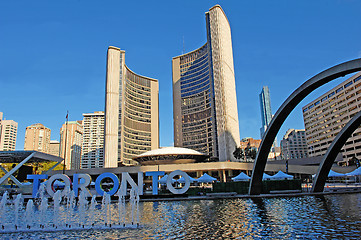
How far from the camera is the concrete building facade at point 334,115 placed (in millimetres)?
93875

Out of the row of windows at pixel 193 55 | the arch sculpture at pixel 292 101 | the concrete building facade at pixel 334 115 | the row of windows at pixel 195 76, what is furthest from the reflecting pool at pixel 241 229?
the row of windows at pixel 193 55

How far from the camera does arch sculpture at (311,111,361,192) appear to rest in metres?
23.4

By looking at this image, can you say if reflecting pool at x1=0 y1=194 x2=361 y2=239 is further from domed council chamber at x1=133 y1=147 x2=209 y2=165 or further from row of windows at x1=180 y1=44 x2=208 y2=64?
row of windows at x1=180 y1=44 x2=208 y2=64

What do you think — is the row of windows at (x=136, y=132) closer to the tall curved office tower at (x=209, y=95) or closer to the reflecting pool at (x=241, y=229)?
the tall curved office tower at (x=209, y=95)

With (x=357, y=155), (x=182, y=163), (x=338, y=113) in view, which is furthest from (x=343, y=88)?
(x=182, y=163)

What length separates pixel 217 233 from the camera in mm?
10836

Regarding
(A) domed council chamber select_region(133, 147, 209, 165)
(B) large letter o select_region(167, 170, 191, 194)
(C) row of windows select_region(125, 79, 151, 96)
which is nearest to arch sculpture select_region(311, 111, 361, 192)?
(B) large letter o select_region(167, 170, 191, 194)

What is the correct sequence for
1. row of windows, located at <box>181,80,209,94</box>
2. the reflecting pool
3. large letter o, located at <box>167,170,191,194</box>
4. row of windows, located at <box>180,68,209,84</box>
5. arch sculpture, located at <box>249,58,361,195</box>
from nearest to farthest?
1. the reflecting pool
2. arch sculpture, located at <box>249,58,361,195</box>
3. large letter o, located at <box>167,170,191,194</box>
4. row of windows, located at <box>180,68,209,84</box>
5. row of windows, located at <box>181,80,209,94</box>

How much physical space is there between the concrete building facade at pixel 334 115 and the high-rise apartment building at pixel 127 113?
3006 inches

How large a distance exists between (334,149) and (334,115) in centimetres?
9268

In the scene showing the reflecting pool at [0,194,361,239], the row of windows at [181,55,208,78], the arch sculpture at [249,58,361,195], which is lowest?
the reflecting pool at [0,194,361,239]

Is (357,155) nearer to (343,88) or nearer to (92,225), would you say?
(343,88)

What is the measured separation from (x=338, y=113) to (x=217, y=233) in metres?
111

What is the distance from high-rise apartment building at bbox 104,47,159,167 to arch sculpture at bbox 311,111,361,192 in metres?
89.4
